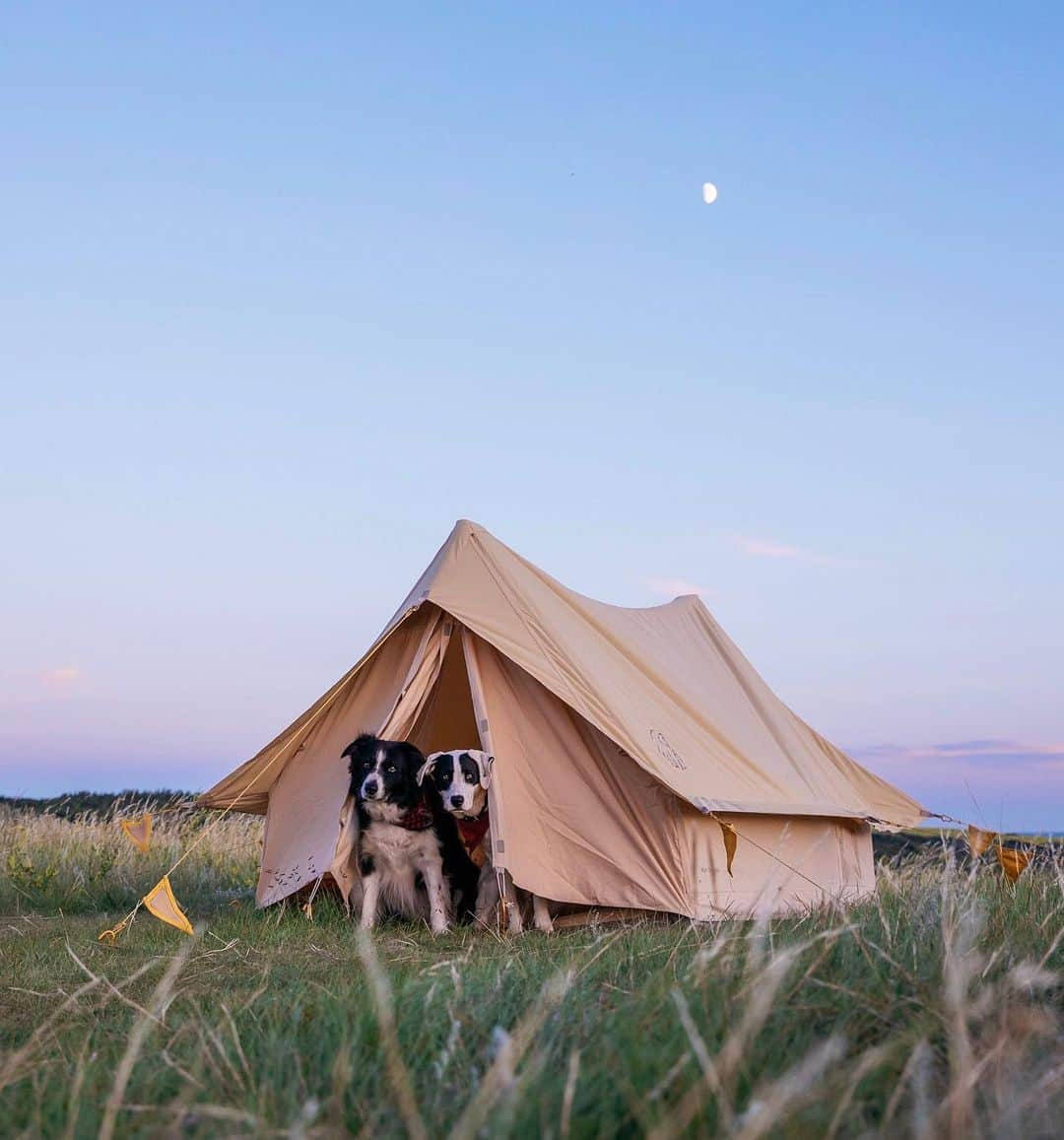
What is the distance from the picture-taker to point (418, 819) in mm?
7363

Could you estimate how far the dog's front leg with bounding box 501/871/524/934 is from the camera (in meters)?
7.14

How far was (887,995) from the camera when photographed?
305 cm

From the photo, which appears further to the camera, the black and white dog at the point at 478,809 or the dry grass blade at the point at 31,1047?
the black and white dog at the point at 478,809

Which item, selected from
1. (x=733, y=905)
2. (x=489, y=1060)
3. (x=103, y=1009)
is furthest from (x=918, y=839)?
(x=489, y=1060)

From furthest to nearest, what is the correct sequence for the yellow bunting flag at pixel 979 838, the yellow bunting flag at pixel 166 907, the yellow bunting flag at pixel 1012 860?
1. the yellow bunting flag at pixel 979 838
2. the yellow bunting flag at pixel 1012 860
3. the yellow bunting flag at pixel 166 907

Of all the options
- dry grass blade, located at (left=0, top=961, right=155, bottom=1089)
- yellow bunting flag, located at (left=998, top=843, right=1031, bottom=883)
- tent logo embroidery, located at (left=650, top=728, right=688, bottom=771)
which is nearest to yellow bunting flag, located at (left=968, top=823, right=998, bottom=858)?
yellow bunting flag, located at (left=998, top=843, right=1031, bottom=883)

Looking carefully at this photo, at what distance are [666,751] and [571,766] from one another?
0.62 meters

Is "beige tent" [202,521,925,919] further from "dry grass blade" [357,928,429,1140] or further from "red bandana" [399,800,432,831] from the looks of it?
"dry grass blade" [357,928,429,1140]

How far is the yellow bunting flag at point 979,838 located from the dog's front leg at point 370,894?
12.2 ft

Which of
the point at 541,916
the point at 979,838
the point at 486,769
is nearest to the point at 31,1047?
the point at 486,769

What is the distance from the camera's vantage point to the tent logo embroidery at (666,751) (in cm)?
733

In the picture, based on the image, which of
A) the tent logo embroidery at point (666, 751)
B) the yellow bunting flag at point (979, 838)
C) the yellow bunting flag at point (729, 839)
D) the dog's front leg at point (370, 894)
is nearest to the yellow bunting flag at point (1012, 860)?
the yellow bunting flag at point (979, 838)

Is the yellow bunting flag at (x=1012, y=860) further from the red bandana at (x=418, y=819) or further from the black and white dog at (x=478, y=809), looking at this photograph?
the red bandana at (x=418, y=819)

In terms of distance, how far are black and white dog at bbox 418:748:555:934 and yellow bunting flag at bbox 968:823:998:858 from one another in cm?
282
